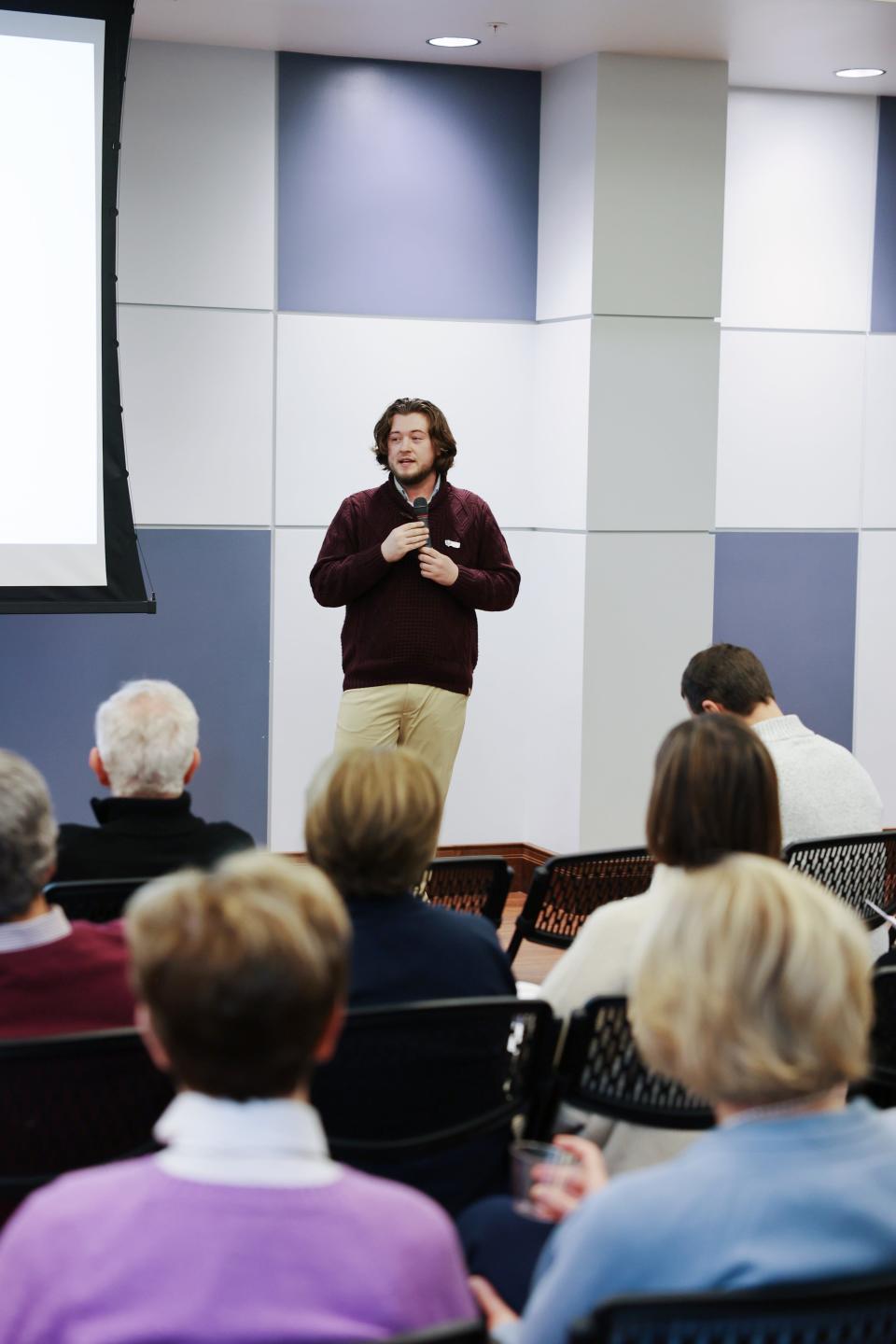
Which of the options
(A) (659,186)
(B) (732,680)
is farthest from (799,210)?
(B) (732,680)

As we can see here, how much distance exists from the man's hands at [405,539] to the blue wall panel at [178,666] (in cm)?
98

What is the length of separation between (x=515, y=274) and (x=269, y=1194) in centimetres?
510

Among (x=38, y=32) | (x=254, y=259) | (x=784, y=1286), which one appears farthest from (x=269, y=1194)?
(x=254, y=259)

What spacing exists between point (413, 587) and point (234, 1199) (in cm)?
391

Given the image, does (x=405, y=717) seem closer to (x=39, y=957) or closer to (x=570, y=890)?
(x=570, y=890)

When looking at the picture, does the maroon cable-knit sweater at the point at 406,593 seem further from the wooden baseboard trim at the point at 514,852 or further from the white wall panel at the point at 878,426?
the white wall panel at the point at 878,426

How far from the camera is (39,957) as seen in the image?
6.47 feet

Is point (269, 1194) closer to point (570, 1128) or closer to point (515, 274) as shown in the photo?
point (570, 1128)

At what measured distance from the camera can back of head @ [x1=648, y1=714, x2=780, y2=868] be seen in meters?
2.25

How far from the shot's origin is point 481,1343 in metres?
1.18

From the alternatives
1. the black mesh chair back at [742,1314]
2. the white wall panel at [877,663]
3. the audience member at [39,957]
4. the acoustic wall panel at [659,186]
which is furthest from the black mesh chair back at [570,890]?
the white wall panel at [877,663]

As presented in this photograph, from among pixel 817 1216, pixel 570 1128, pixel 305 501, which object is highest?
pixel 305 501

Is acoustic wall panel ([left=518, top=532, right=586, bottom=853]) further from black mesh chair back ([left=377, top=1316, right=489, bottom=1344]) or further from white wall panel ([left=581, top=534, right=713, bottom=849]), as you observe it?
black mesh chair back ([left=377, top=1316, right=489, bottom=1344])

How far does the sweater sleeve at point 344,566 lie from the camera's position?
4.91m
